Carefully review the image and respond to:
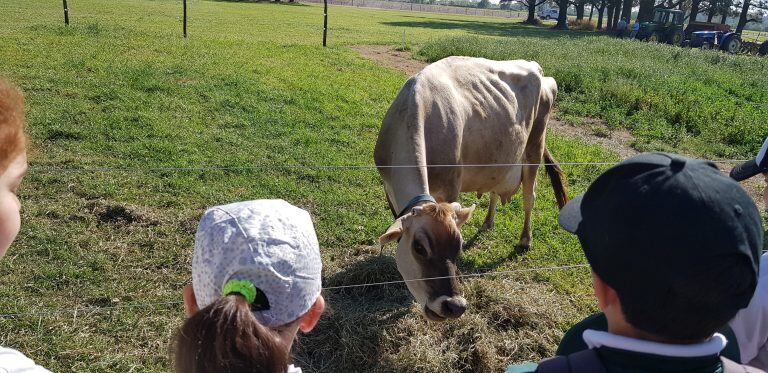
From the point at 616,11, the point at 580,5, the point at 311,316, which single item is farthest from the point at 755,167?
the point at 580,5

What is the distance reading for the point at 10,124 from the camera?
143 centimetres

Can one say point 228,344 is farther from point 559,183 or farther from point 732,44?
point 732,44

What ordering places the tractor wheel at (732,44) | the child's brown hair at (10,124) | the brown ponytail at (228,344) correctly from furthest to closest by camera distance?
the tractor wheel at (732,44)
the child's brown hair at (10,124)
the brown ponytail at (228,344)

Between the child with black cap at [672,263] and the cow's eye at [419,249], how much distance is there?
2486 millimetres

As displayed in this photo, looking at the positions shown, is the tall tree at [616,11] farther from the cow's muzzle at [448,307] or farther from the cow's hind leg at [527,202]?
the cow's muzzle at [448,307]

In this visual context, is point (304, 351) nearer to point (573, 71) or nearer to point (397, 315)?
point (397, 315)

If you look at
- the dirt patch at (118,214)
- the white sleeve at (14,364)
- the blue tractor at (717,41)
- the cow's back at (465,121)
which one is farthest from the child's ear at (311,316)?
the blue tractor at (717,41)

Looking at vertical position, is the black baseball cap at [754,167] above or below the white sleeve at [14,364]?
above

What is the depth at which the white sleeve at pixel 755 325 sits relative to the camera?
6.30 ft

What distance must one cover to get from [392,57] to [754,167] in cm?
1709

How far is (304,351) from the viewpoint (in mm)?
3961

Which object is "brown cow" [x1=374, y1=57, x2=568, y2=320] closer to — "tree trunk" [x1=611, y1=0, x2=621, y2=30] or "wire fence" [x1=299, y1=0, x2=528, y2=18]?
"tree trunk" [x1=611, y1=0, x2=621, y2=30]

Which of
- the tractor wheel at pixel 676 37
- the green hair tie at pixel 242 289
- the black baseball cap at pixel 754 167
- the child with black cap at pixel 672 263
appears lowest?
the tractor wheel at pixel 676 37

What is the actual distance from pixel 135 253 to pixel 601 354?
14.6 ft
